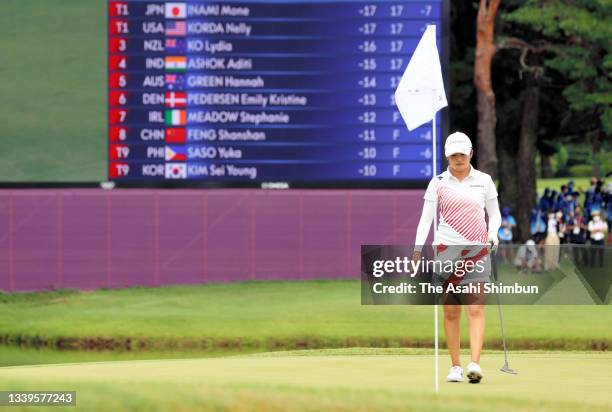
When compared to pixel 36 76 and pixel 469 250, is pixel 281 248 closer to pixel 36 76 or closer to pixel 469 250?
pixel 36 76

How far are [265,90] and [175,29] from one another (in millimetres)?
1496

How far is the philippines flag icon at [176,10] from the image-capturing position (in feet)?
74.1

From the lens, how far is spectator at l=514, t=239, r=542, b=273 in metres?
26.8

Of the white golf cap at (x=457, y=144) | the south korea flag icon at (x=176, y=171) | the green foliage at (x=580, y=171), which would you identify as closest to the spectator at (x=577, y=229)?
the south korea flag icon at (x=176, y=171)

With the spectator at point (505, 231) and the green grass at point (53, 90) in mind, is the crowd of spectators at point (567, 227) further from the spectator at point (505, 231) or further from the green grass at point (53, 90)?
the green grass at point (53, 90)

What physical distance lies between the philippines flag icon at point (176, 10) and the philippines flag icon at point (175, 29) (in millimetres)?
85

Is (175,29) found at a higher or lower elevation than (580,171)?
higher

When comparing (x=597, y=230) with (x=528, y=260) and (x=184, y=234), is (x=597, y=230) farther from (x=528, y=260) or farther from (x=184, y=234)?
(x=184, y=234)

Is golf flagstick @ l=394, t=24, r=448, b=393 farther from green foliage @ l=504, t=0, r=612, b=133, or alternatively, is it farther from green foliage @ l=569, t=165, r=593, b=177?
green foliage @ l=569, t=165, r=593, b=177

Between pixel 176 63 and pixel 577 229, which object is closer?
pixel 176 63

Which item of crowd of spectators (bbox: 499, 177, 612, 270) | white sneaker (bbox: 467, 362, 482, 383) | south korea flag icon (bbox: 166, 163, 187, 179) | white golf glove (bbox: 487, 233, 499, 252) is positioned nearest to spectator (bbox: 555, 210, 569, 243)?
crowd of spectators (bbox: 499, 177, 612, 270)

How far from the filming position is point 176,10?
74.2 feet

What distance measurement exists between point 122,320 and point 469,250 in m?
10.9

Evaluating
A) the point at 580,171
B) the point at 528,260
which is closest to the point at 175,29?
the point at 528,260
